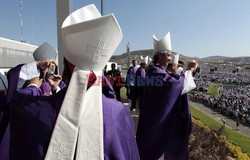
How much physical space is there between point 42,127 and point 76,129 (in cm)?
21

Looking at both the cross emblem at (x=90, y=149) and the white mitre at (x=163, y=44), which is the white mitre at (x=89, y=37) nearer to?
the cross emblem at (x=90, y=149)

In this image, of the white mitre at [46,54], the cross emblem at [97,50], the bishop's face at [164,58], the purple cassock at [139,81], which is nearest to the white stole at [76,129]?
the cross emblem at [97,50]

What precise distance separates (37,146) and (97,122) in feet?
1.29

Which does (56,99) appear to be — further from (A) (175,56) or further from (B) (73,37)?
(A) (175,56)

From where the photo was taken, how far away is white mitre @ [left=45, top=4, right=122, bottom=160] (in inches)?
68.9

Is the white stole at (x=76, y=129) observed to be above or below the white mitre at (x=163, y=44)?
below

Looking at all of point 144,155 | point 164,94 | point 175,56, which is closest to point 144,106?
point 164,94

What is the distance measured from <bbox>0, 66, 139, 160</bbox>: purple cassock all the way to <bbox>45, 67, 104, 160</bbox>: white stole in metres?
0.05

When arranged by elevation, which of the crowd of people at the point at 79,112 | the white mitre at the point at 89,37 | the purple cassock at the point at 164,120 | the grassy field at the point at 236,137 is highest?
the white mitre at the point at 89,37

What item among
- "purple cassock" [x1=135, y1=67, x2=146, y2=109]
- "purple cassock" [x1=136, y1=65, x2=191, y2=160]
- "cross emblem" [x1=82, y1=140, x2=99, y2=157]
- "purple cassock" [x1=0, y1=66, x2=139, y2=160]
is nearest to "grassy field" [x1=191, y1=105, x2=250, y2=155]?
"purple cassock" [x1=135, y1=67, x2=146, y2=109]

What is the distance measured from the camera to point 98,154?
1.78 m

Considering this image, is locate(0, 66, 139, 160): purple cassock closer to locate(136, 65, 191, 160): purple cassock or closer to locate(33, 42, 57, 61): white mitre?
locate(33, 42, 57, 61): white mitre

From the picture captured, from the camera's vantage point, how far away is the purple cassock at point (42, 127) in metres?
1.79

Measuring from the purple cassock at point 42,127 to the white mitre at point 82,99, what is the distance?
2.2 inches
